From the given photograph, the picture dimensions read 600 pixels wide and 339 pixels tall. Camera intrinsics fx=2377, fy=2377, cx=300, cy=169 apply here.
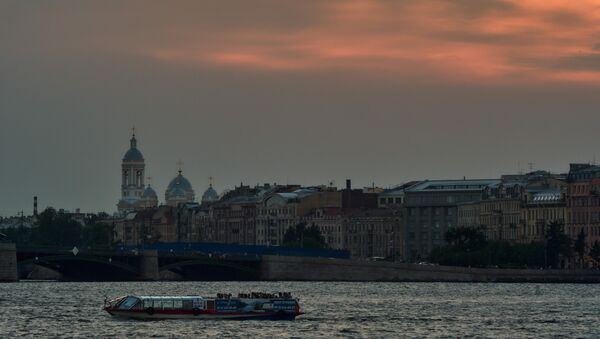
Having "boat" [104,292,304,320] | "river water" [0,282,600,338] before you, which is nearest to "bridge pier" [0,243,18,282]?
"river water" [0,282,600,338]

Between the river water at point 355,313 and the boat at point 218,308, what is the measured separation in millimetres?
1415

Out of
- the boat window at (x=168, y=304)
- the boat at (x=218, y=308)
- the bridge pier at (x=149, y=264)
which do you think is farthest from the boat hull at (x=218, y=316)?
the bridge pier at (x=149, y=264)

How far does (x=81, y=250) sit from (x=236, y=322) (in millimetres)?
70198

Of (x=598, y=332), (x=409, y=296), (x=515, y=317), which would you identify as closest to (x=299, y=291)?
(x=409, y=296)

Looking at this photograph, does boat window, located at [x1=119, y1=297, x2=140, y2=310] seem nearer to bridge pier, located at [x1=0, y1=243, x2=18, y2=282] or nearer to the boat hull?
the boat hull

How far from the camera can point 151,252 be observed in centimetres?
19525

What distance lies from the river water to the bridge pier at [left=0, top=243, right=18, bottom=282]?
4.78 metres

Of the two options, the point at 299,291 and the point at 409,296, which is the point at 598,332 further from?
the point at 299,291

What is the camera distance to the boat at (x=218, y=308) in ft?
399

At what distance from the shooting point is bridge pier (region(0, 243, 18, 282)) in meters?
187

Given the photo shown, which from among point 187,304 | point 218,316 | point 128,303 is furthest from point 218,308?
point 128,303

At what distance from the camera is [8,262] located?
188 metres

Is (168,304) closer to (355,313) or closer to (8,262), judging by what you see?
(355,313)

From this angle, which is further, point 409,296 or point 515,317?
point 409,296
